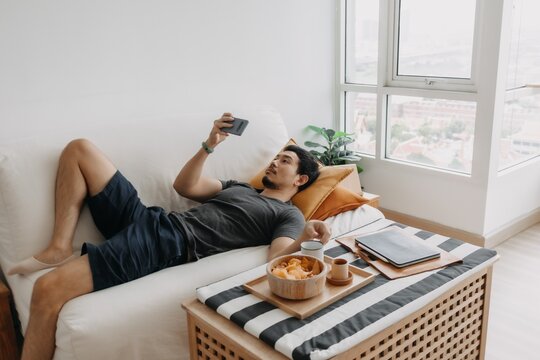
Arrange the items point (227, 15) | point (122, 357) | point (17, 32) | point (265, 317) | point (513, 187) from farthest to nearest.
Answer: point (513, 187), point (227, 15), point (17, 32), point (122, 357), point (265, 317)

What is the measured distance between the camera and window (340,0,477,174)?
10.0ft

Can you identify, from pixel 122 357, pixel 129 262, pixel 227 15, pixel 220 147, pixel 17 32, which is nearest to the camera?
pixel 122 357

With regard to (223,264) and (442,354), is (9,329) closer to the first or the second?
(223,264)

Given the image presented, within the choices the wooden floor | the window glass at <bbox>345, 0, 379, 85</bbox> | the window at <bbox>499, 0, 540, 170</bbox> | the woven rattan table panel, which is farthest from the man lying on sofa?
the window at <bbox>499, 0, 540, 170</bbox>

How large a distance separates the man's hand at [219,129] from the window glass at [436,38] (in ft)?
4.96

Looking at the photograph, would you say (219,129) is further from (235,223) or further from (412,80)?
(412,80)

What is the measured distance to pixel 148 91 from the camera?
8.74 ft

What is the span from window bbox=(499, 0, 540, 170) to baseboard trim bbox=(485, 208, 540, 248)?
38 cm

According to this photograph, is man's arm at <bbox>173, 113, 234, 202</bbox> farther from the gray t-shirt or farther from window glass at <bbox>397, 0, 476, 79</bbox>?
window glass at <bbox>397, 0, 476, 79</bbox>

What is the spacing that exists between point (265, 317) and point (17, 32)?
165 centimetres

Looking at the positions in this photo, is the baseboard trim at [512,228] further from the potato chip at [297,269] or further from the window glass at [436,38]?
the potato chip at [297,269]

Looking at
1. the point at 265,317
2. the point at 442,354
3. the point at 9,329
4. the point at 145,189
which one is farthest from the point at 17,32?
the point at 442,354

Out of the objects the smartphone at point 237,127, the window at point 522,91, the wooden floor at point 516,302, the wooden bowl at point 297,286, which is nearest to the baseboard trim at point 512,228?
→ the wooden floor at point 516,302

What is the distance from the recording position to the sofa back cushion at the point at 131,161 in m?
2.03
